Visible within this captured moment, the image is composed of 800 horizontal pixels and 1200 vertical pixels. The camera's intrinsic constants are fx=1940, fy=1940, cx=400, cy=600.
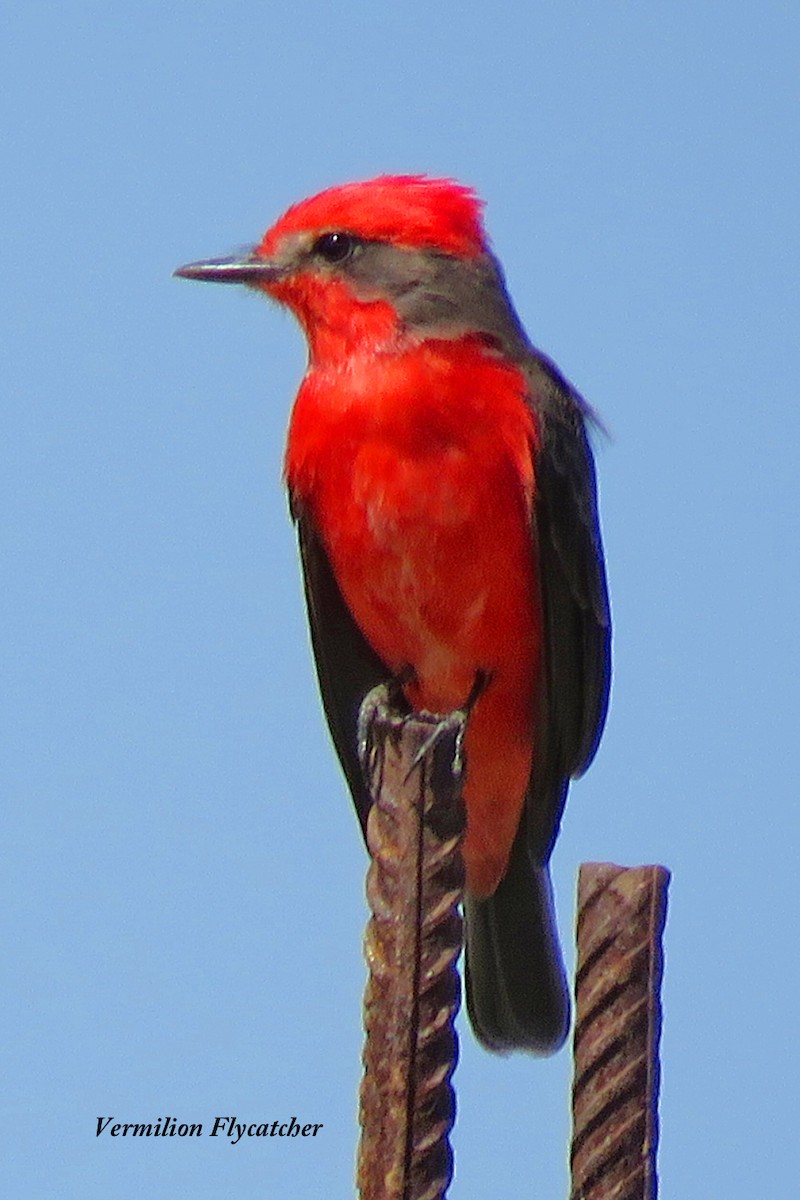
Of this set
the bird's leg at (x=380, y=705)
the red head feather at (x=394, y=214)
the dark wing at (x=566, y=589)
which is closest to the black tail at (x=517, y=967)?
the dark wing at (x=566, y=589)

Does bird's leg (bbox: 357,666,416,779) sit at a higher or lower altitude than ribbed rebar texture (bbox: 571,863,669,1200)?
lower

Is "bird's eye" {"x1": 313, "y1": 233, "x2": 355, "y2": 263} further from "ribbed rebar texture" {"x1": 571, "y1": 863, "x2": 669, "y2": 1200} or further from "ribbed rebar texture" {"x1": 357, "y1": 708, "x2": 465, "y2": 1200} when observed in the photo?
"ribbed rebar texture" {"x1": 571, "y1": 863, "x2": 669, "y2": 1200}

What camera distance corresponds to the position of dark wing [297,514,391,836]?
247 inches

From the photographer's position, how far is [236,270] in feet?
20.4

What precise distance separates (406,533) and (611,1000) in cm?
292

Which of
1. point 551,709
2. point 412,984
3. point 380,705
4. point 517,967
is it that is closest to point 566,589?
point 551,709

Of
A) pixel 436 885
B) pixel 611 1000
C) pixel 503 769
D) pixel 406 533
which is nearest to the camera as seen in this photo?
pixel 611 1000

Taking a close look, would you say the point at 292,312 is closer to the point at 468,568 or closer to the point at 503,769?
the point at 468,568

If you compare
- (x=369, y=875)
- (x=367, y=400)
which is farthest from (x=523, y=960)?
(x=369, y=875)

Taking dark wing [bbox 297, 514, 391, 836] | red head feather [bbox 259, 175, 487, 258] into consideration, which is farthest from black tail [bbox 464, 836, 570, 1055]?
red head feather [bbox 259, 175, 487, 258]

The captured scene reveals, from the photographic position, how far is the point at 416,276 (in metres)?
6.05

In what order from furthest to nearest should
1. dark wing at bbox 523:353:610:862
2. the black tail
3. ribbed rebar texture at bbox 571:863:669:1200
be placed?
the black tail, dark wing at bbox 523:353:610:862, ribbed rebar texture at bbox 571:863:669:1200

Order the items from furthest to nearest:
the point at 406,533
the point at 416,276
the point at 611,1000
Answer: the point at 416,276 < the point at 406,533 < the point at 611,1000

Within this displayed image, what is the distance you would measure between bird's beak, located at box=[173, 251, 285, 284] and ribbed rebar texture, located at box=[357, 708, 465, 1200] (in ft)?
10.3
